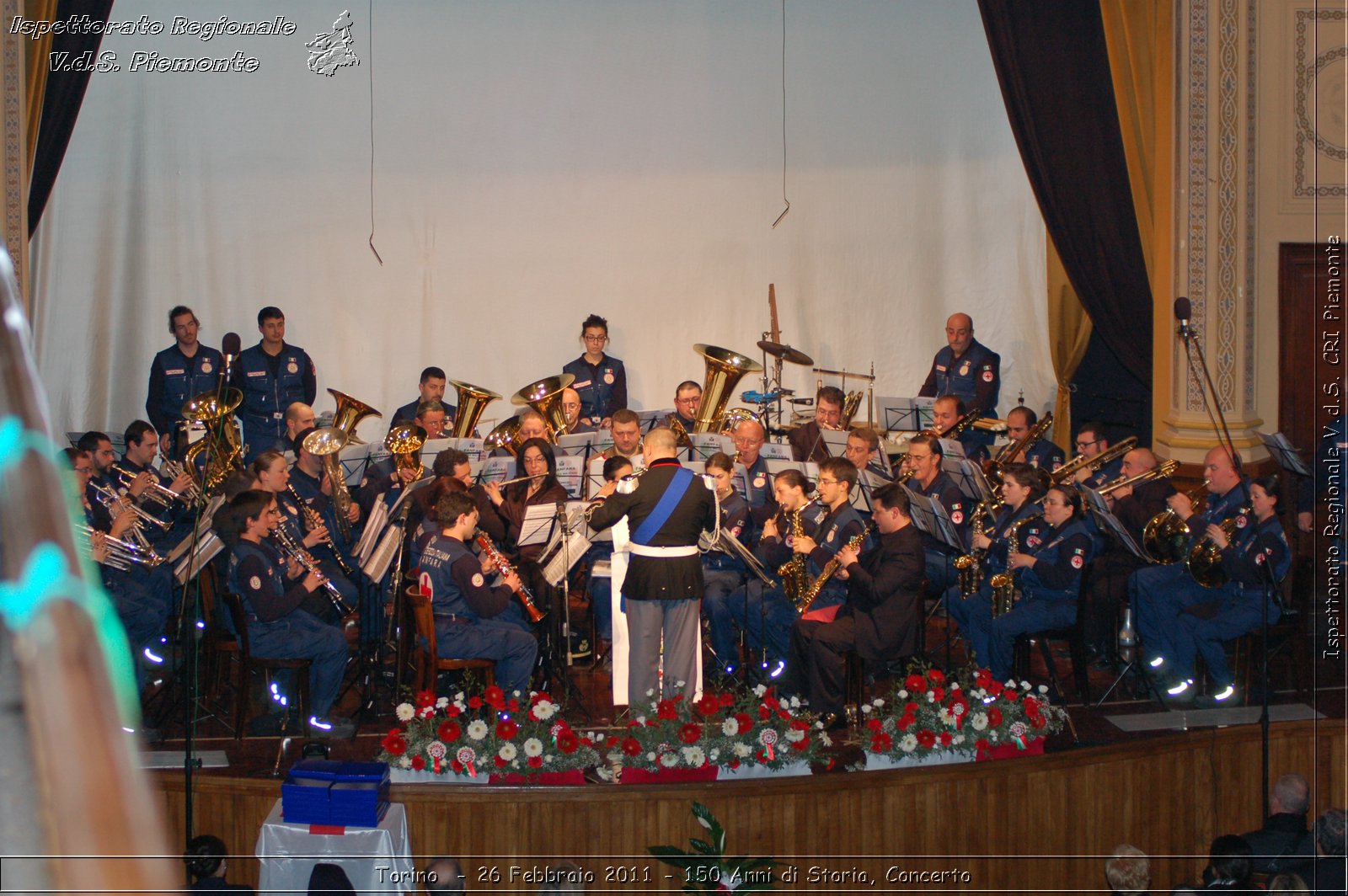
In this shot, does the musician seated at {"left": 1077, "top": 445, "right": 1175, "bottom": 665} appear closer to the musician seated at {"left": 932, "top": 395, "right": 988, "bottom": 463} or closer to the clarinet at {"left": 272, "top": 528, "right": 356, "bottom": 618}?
the musician seated at {"left": 932, "top": 395, "right": 988, "bottom": 463}

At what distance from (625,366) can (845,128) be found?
305 cm

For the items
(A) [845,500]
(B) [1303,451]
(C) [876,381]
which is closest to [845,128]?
(C) [876,381]

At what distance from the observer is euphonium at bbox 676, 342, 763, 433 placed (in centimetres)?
1008

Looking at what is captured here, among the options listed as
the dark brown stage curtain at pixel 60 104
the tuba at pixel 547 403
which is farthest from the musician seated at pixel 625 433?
the dark brown stage curtain at pixel 60 104

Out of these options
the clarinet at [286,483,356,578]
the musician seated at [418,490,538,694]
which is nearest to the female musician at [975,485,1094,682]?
the musician seated at [418,490,538,694]

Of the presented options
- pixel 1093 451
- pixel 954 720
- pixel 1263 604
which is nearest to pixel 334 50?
pixel 1093 451

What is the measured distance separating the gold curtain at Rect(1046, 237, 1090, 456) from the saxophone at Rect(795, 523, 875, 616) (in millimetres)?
4939

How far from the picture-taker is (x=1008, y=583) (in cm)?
779

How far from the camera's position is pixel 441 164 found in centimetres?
1226

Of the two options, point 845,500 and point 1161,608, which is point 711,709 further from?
point 1161,608

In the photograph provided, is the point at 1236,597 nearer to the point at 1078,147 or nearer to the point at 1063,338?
the point at 1078,147

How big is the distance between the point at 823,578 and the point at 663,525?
40.2 inches

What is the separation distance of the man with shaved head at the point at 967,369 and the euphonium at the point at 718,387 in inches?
80.4

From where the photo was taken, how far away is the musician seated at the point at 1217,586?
23.8 feet
